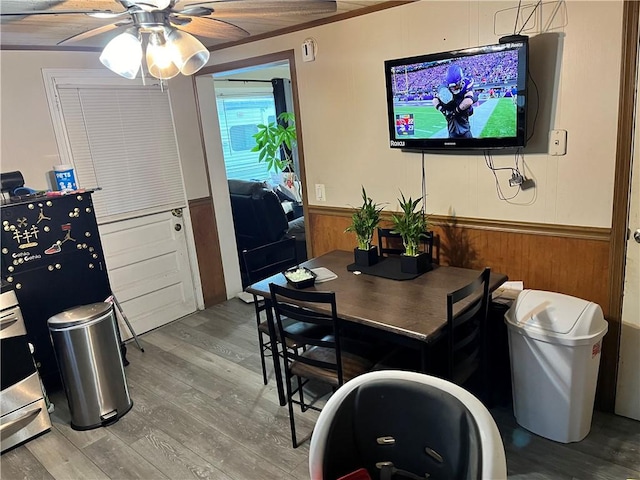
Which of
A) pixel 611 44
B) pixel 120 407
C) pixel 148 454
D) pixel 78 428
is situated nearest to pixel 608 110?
pixel 611 44

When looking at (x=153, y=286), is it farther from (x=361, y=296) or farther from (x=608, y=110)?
(x=608, y=110)

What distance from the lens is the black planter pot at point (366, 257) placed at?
9.07ft

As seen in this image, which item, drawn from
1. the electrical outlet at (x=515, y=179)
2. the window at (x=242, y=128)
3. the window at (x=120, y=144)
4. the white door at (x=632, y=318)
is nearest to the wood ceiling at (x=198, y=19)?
the window at (x=120, y=144)

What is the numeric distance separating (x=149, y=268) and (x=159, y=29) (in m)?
2.49

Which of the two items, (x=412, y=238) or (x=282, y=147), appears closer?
(x=412, y=238)

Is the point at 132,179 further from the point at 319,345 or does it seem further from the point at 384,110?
the point at 319,345

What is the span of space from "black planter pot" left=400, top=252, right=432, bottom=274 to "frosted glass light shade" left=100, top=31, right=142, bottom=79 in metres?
1.65

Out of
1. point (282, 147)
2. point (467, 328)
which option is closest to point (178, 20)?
point (467, 328)

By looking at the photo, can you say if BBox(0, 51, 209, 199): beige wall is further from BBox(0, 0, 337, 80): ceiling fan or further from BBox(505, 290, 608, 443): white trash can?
BBox(505, 290, 608, 443): white trash can

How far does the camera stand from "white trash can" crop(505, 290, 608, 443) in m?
2.14

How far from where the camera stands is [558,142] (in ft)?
7.66

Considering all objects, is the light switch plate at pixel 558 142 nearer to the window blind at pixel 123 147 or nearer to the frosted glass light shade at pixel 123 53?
the frosted glass light shade at pixel 123 53

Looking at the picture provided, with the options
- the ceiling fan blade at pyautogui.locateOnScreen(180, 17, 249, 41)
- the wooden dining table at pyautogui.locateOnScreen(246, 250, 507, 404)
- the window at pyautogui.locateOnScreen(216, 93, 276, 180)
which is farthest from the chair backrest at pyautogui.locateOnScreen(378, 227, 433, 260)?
the window at pyautogui.locateOnScreen(216, 93, 276, 180)

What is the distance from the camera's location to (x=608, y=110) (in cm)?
217
